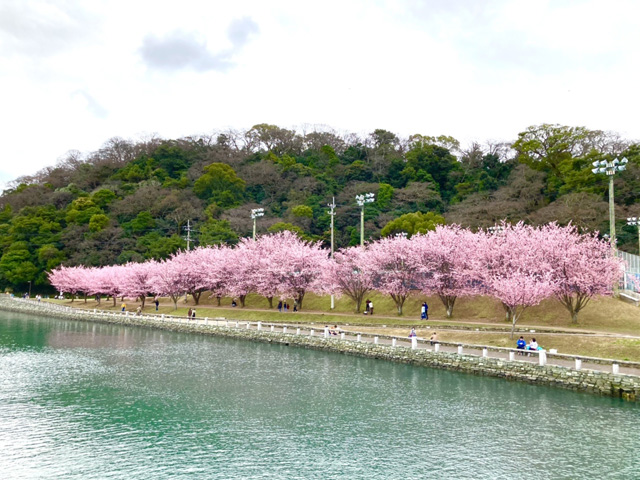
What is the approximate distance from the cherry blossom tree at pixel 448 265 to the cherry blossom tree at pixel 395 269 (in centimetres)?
83

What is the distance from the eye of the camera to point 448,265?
51.4m

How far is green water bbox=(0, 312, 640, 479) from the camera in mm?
17719

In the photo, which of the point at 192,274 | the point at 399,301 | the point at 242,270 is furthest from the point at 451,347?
the point at 192,274

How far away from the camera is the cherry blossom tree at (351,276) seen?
187 ft

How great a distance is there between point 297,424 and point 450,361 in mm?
14907

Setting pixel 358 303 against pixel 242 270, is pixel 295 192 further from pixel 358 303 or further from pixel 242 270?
pixel 358 303

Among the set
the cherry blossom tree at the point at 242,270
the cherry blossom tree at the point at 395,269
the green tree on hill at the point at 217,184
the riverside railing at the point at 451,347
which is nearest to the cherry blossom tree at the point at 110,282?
the cherry blossom tree at the point at 242,270

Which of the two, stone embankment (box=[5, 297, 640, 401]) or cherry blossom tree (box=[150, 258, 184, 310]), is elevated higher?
cherry blossom tree (box=[150, 258, 184, 310])

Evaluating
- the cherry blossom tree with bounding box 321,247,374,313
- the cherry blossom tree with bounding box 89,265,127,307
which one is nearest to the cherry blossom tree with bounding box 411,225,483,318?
the cherry blossom tree with bounding box 321,247,374,313

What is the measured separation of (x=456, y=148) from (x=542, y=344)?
97.9 meters

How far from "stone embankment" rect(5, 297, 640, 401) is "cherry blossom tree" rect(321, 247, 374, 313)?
11128 millimetres

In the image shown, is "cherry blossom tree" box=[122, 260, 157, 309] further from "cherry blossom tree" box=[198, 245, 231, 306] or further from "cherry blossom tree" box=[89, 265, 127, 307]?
"cherry blossom tree" box=[198, 245, 231, 306]

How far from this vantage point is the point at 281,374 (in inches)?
1316

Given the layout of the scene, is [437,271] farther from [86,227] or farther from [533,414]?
[86,227]
